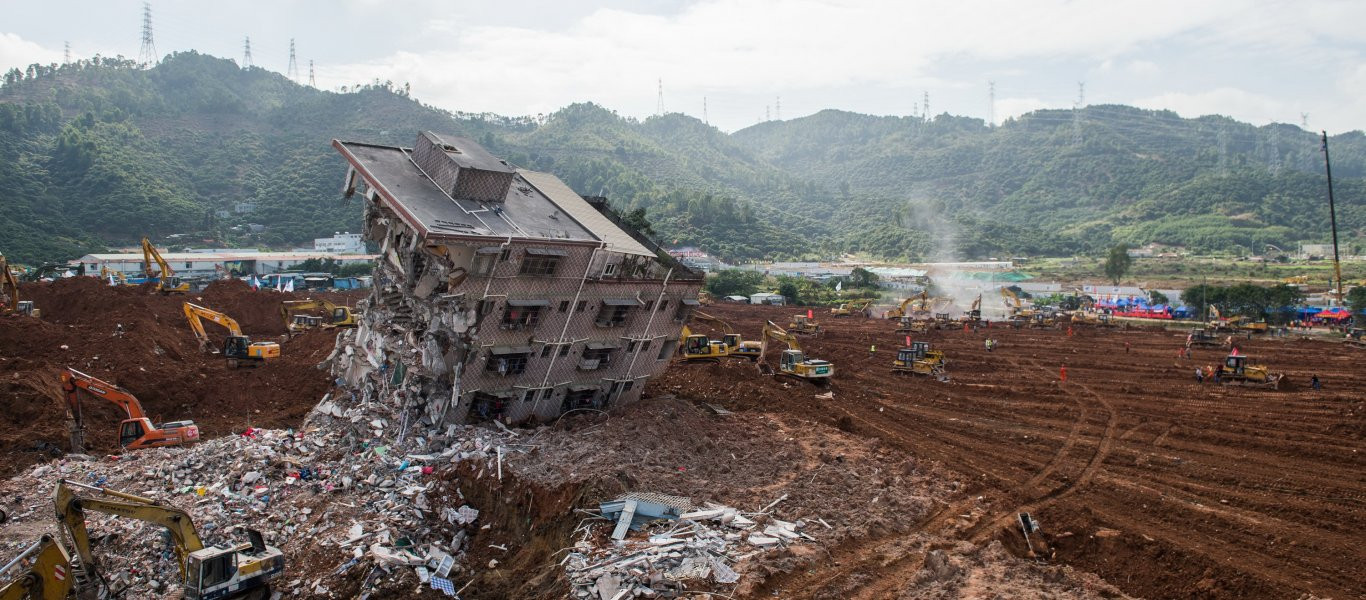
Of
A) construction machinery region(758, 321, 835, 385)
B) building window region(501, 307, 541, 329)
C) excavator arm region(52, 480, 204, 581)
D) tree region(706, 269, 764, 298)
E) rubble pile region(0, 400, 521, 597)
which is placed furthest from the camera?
tree region(706, 269, 764, 298)

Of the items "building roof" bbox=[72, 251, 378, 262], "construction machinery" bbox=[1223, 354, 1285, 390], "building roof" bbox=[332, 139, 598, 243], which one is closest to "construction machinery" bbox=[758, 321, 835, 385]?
"building roof" bbox=[332, 139, 598, 243]

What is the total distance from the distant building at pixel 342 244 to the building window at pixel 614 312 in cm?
9051

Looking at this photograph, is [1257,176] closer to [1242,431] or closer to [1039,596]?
[1242,431]

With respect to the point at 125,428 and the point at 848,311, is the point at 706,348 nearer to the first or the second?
the point at 125,428

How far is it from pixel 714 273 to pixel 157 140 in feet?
335

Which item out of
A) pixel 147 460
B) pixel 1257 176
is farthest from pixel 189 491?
pixel 1257 176

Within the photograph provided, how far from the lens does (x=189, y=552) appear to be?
1510 cm

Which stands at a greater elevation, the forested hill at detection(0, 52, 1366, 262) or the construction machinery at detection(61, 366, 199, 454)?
the forested hill at detection(0, 52, 1366, 262)

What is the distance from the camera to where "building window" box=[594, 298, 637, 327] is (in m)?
24.2

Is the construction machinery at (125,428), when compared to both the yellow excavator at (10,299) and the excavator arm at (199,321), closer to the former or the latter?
the excavator arm at (199,321)

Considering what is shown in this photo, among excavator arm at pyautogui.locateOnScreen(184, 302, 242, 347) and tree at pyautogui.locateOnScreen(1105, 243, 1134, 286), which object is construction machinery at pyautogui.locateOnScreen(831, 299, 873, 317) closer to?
tree at pyautogui.locateOnScreen(1105, 243, 1134, 286)

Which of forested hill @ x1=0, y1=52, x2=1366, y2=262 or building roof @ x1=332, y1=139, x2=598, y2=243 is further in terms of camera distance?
forested hill @ x1=0, y1=52, x2=1366, y2=262

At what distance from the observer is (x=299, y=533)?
56.1 ft

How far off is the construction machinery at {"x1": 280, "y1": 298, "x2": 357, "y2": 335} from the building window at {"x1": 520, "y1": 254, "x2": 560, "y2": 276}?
25.7 meters
